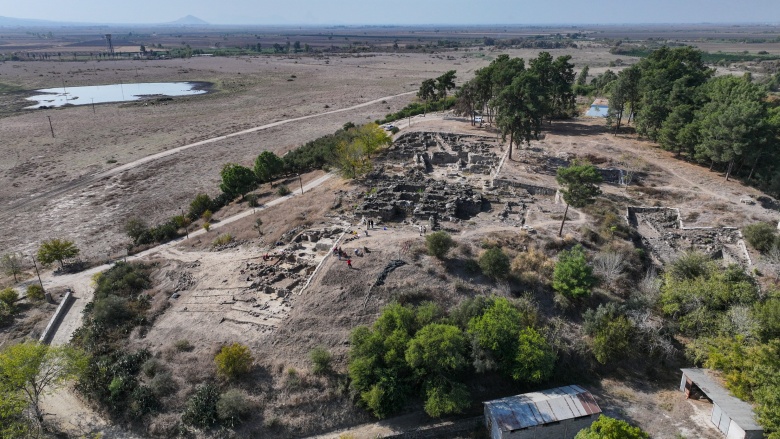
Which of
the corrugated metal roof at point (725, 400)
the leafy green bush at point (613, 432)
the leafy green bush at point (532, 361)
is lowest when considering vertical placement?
the corrugated metal roof at point (725, 400)

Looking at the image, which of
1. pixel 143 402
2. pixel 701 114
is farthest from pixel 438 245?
pixel 701 114

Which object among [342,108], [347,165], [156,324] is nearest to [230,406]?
[156,324]

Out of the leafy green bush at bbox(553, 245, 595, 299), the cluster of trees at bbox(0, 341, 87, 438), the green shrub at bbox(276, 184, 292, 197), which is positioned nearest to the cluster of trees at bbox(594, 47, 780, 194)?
the leafy green bush at bbox(553, 245, 595, 299)

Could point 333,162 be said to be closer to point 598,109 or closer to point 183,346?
point 183,346

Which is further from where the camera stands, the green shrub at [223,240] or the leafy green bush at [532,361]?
the green shrub at [223,240]

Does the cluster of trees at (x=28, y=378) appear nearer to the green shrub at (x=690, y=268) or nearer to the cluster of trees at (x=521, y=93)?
the green shrub at (x=690, y=268)

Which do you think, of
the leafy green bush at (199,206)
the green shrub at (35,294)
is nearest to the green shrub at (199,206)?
the leafy green bush at (199,206)

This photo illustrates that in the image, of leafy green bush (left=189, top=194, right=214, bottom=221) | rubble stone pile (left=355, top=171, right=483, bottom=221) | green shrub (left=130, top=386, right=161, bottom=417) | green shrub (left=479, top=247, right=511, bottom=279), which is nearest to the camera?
green shrub (left=130, top=386, right=161, bottom=417)

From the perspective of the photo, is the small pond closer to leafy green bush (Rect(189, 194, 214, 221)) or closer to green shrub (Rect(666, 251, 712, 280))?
leafy green bush (Rect(189, 194, 214, 221))
